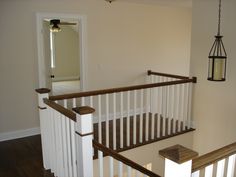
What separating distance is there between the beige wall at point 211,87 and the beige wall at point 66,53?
21.9ft

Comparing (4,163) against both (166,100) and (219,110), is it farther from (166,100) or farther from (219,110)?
(219,110)

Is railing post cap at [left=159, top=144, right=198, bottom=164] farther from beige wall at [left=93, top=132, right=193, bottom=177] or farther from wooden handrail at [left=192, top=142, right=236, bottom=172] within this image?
beige wall at [left=93, top=132, right=193, bottom=177]

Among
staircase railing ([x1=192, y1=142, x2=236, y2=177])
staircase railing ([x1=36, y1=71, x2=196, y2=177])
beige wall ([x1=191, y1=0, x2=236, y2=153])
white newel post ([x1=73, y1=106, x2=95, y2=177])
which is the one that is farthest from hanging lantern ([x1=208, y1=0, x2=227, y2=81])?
white newel post ([x1=73, y1=106, x2=95, y2=177])

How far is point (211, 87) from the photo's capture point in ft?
14.9

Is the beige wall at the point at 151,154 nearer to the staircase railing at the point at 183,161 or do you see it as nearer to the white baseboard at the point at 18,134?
the white baseboard at the point at 18,134

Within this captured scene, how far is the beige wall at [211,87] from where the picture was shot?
13.6ft

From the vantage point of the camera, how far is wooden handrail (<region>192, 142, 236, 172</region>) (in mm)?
1539

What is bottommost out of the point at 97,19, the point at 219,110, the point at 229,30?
the point at 219,110

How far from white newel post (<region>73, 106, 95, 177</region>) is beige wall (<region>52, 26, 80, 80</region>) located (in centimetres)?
841

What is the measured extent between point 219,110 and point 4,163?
11.7 feet

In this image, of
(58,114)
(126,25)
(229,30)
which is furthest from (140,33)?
(58,114)

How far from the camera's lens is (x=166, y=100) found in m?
4.55

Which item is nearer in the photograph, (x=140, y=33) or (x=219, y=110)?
(x=219, y=110)

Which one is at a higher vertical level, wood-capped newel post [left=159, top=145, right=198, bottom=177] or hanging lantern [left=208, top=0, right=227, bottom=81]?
hanging lantern [left=208, top=0, right=227, bottom=81]
